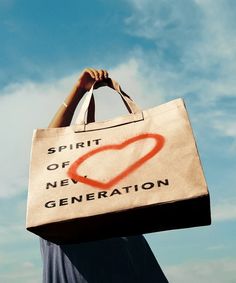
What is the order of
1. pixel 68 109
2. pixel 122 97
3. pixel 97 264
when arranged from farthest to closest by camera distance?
1. pixel 97 264
2. pixel 68 109
3. pixel 122 97

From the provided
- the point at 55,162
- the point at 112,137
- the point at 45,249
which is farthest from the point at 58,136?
the point at 45,249

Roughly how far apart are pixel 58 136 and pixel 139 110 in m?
0.37

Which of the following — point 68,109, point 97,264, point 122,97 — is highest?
point 68,109

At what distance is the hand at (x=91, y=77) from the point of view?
207 cm

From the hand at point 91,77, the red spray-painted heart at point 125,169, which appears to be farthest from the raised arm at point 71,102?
the red spray-painted heart at point 125,169

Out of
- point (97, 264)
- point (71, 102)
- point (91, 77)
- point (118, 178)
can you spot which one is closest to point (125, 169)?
point (118, 178)

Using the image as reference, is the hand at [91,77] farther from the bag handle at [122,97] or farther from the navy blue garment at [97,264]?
the navy blue garment at [97,264]

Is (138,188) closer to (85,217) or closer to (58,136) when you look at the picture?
(85,217)

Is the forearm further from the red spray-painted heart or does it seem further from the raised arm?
the red spray-painted heart

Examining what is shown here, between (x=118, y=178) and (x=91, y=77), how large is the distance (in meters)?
0.82

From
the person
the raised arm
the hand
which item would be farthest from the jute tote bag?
the person

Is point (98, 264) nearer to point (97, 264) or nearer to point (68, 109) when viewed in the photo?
point (97, 264)

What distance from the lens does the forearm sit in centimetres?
235

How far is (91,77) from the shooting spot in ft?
7.30
